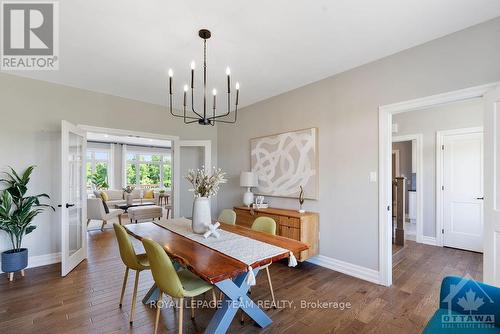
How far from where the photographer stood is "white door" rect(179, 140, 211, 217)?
4953 millimetres

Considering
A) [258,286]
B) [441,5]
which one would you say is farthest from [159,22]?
[258,286]

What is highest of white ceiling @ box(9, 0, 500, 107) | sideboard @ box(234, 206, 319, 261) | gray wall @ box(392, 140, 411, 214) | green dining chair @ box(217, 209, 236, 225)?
white ceiling @ box(9, 0, 500, 107)

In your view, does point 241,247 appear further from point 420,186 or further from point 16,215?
point 420,186

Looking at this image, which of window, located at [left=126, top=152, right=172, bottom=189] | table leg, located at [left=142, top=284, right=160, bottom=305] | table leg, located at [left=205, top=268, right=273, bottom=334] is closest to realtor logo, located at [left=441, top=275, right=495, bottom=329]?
table leg, located at [left=205, top=268, right=273, bottom=334]

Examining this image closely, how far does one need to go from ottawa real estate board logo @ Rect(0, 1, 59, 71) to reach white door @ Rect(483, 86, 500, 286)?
150 inches

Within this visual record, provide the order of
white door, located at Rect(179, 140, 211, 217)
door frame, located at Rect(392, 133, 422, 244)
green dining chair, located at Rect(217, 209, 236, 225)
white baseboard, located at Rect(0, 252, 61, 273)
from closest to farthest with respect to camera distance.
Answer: green dining chair, located at Rect(217, 209, 236, 225) → white baseboard, located at Rect(0, 252, 61, 273) → door frame, located at Rect(392, 133, 422, 244) → white door, located at Rect(179, 140, 211, 217)

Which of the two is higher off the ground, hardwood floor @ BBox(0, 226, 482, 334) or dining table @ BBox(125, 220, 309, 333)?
dining table @ BBox(125, 220, 309, 333)

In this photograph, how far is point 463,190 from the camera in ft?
13.1

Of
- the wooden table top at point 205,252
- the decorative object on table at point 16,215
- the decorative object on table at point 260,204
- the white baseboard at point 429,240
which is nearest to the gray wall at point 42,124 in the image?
the decorative object on table at point 16,215

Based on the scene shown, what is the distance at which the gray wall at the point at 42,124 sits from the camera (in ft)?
10.5

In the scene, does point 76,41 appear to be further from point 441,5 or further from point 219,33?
point 441,5

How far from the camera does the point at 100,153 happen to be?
30.2 feet

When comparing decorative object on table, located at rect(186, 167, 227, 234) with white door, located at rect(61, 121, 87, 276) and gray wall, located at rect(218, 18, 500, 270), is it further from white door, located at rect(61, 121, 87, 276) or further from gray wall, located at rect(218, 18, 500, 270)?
white door, located at rect(61, 121, 87, 276)

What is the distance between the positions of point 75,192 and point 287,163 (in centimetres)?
327
